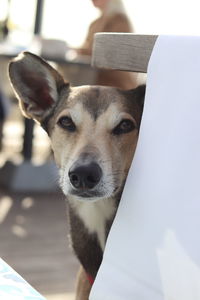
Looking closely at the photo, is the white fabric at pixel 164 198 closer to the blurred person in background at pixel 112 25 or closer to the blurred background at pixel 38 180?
the blurred background at pixel 38 180

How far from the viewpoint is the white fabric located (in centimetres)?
86

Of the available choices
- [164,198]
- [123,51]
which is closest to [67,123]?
[123,51]

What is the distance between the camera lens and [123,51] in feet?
3.81

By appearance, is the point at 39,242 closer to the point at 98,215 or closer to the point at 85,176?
the point at 98,215

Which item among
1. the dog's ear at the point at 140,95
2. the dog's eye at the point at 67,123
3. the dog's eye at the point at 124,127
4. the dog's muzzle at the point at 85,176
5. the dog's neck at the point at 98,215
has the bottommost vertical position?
the dog's neck at the point at 98,215

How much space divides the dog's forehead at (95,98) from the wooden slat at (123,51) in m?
0.22

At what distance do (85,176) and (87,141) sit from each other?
14 cm

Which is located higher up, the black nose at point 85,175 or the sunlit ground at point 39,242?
the black nose at point 85,175

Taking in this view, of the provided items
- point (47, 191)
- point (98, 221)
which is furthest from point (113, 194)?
point (47, 191)

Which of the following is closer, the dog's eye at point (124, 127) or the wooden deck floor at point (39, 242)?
the dog's eye at point (124, 127)

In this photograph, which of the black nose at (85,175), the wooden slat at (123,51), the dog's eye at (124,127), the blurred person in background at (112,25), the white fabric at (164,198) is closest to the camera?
the white fabric at (164,198)

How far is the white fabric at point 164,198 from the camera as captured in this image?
86 centimetres

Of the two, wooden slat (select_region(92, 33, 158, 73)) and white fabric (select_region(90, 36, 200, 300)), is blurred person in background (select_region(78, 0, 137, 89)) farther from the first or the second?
white fabric (select_region(90, 36, 200, 300))

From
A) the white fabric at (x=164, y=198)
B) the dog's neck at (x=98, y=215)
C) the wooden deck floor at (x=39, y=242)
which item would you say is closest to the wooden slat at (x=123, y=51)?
the white fabric at (x=164, y=198)
